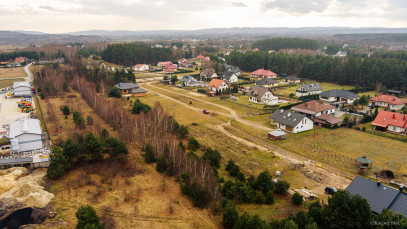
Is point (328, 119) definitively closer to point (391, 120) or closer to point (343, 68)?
point (391, 120)

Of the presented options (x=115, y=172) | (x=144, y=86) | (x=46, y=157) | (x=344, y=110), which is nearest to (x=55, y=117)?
(x=46, y=157)

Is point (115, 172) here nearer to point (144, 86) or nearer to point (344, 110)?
point (344, 110)

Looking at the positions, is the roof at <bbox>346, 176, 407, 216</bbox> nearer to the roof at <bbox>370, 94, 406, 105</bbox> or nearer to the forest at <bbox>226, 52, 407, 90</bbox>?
the roof at <bbox>370, 94, 406, 105</bbox>

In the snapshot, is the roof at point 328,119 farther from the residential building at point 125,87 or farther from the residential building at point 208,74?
the residential building at point 208,74

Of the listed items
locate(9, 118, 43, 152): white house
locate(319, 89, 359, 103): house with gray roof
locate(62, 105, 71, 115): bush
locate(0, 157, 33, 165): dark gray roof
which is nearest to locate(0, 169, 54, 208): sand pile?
locate(0, 157, 33, 165): dark gray roof

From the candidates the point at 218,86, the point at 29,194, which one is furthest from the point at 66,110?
the point at 218,86

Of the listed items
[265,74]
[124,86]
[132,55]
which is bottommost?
[124,86]
